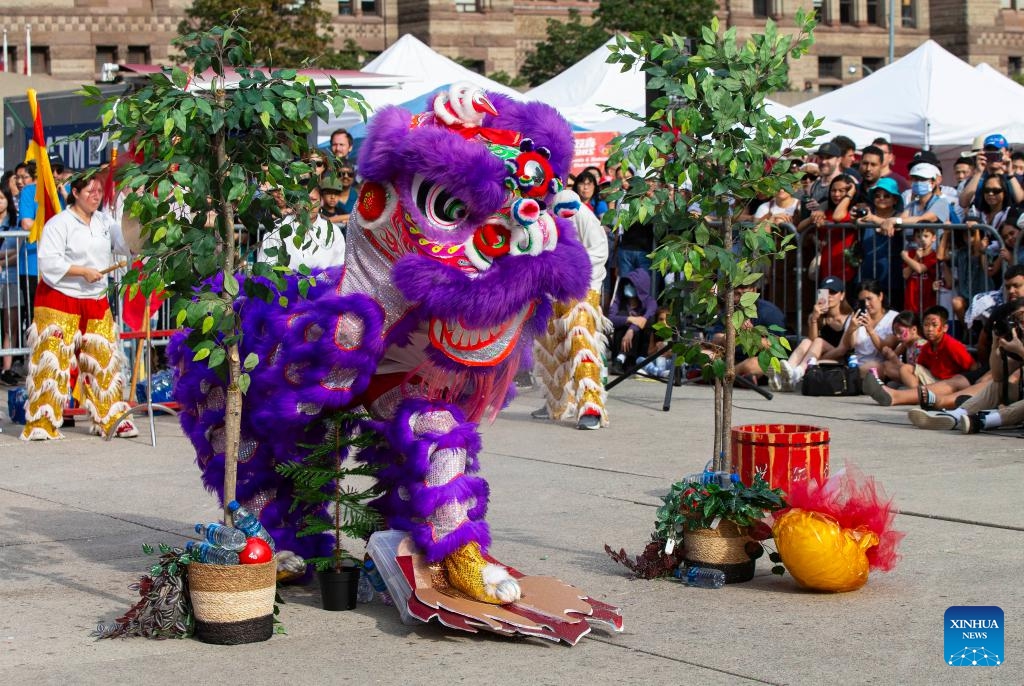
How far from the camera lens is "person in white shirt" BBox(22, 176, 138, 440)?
410 inches

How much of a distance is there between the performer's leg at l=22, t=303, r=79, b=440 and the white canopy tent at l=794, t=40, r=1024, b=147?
11433 millimetres

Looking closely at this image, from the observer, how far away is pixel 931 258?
13.2m

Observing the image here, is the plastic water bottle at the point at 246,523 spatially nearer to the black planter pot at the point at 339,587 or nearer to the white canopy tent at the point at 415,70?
the black planter pot at the point at 339,587

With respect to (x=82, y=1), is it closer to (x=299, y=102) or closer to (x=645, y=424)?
(x=645, y=424)

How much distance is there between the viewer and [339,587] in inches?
233

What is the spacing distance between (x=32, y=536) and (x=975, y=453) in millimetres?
5745

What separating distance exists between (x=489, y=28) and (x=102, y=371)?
47.9m

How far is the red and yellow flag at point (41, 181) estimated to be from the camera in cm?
1054

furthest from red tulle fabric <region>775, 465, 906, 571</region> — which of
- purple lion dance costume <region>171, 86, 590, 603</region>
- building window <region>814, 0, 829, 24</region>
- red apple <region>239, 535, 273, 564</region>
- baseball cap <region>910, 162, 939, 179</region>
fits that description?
building window <region>814, 0, 829, 24</region>

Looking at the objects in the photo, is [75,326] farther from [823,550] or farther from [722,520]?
[823,550]

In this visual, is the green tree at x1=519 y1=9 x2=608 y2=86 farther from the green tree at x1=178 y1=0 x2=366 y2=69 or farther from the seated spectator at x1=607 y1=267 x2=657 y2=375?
the seated spectator at x1=607 y1=267 x2=657 y2=375

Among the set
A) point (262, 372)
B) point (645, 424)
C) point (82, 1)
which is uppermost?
point (82, 1)

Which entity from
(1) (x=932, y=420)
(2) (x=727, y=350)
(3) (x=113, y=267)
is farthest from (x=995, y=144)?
(2) (x=727, y=350)

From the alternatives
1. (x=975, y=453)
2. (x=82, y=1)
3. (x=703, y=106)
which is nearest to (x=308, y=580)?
(x=703, y=106)
